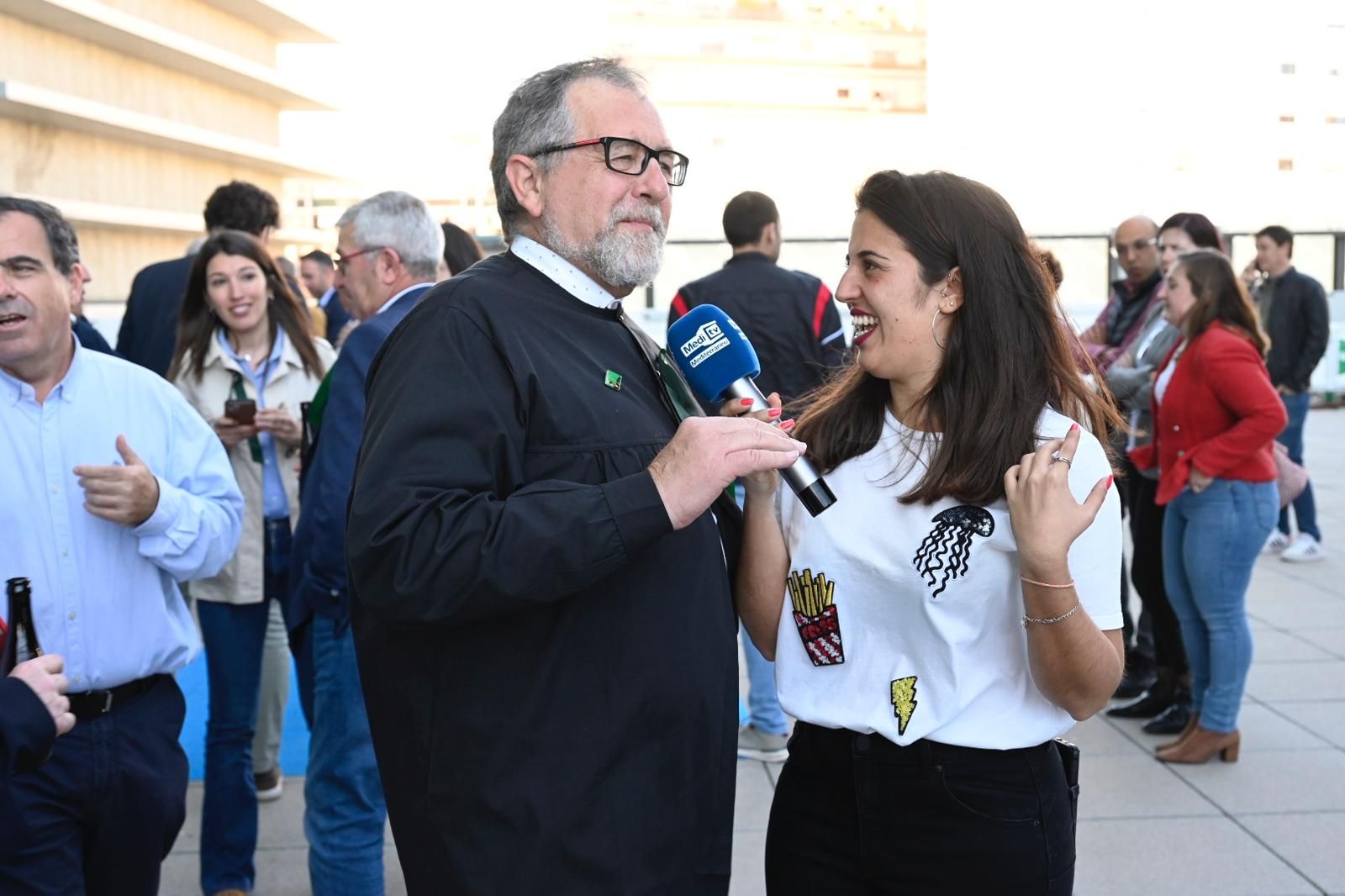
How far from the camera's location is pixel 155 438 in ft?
10.5

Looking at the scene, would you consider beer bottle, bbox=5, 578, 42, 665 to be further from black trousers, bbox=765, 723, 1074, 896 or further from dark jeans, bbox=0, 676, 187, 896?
black trousers, bbox=765, 723, 1074, 896

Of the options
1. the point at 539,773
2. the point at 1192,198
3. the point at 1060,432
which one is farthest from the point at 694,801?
the point at 1192,198

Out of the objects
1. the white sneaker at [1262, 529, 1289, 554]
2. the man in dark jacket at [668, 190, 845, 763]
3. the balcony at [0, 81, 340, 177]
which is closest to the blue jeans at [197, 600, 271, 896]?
the man in dark jacket at [668, 190, 845, 763]

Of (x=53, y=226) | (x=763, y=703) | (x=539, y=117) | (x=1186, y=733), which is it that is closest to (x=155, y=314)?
(x=53, y=226)

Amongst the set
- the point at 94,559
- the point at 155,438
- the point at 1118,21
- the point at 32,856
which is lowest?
the point at 32,856

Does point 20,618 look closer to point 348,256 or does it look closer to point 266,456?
point 348,256

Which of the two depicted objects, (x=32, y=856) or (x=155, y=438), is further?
(x=155, y=438)

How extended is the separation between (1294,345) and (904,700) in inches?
328

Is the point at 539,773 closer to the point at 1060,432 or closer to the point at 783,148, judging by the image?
the point at 1060,432

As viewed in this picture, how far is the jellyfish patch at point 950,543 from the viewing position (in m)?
2.37

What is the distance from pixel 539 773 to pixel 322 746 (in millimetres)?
1932

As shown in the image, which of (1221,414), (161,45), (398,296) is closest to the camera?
(398,296)

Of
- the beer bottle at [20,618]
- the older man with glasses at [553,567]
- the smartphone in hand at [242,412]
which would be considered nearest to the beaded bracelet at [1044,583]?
the older man with glasses at [553,567]

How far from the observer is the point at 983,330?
248 cm
